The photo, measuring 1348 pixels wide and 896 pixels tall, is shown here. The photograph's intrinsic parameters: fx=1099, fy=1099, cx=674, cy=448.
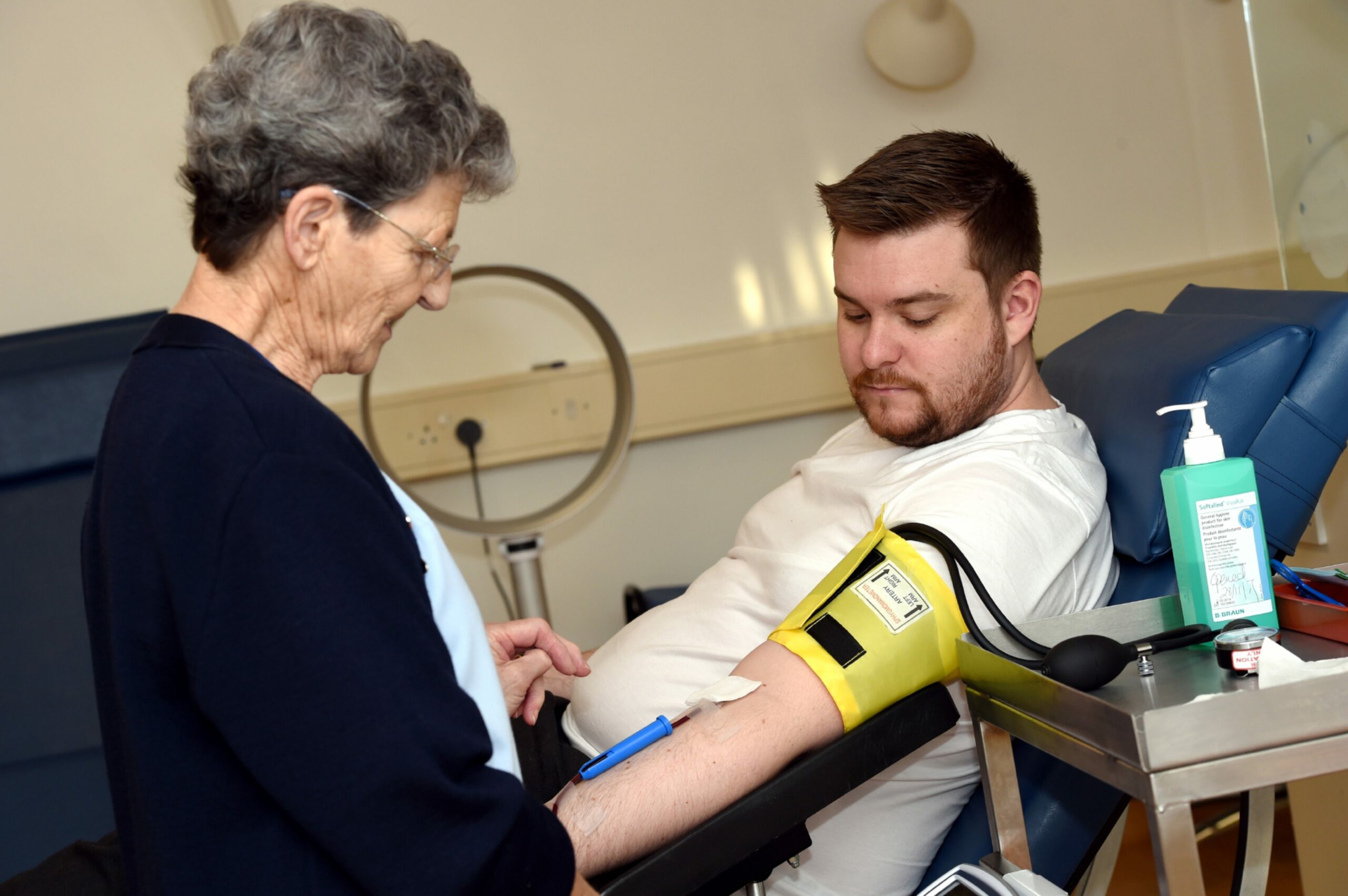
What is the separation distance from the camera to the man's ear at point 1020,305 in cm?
133

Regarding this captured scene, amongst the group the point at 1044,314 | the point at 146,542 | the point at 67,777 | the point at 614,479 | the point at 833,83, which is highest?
the point at 833,83

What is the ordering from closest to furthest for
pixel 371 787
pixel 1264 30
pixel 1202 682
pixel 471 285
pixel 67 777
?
pixel 371 787, pixel 1202 682, pixel 1264 30, pixel 67 777, pixel 471 285

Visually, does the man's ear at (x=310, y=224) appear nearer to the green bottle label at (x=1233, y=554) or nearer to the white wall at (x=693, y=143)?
the green bottle label at (x=1233, y=554)

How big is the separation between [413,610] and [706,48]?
201 cm

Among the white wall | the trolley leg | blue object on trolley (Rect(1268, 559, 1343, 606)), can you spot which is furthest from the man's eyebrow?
the white wall

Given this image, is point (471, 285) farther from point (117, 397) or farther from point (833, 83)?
point (117, 397)

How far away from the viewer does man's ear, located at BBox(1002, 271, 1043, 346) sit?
4.36ft

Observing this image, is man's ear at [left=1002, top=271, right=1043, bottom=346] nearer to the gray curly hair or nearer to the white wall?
the gray curly hair

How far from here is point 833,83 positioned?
248 cm

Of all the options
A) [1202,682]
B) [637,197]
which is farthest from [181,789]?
[637,197]

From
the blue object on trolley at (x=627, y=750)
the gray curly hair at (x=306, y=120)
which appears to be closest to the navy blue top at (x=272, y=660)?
the gray curly hair at (x=306, y=120)

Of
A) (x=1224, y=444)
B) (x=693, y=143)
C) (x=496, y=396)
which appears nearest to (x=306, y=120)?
(x=1224, y=444)

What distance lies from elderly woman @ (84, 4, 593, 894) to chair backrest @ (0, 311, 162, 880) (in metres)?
1.29

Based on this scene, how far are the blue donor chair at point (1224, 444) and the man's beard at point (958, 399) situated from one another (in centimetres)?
16
